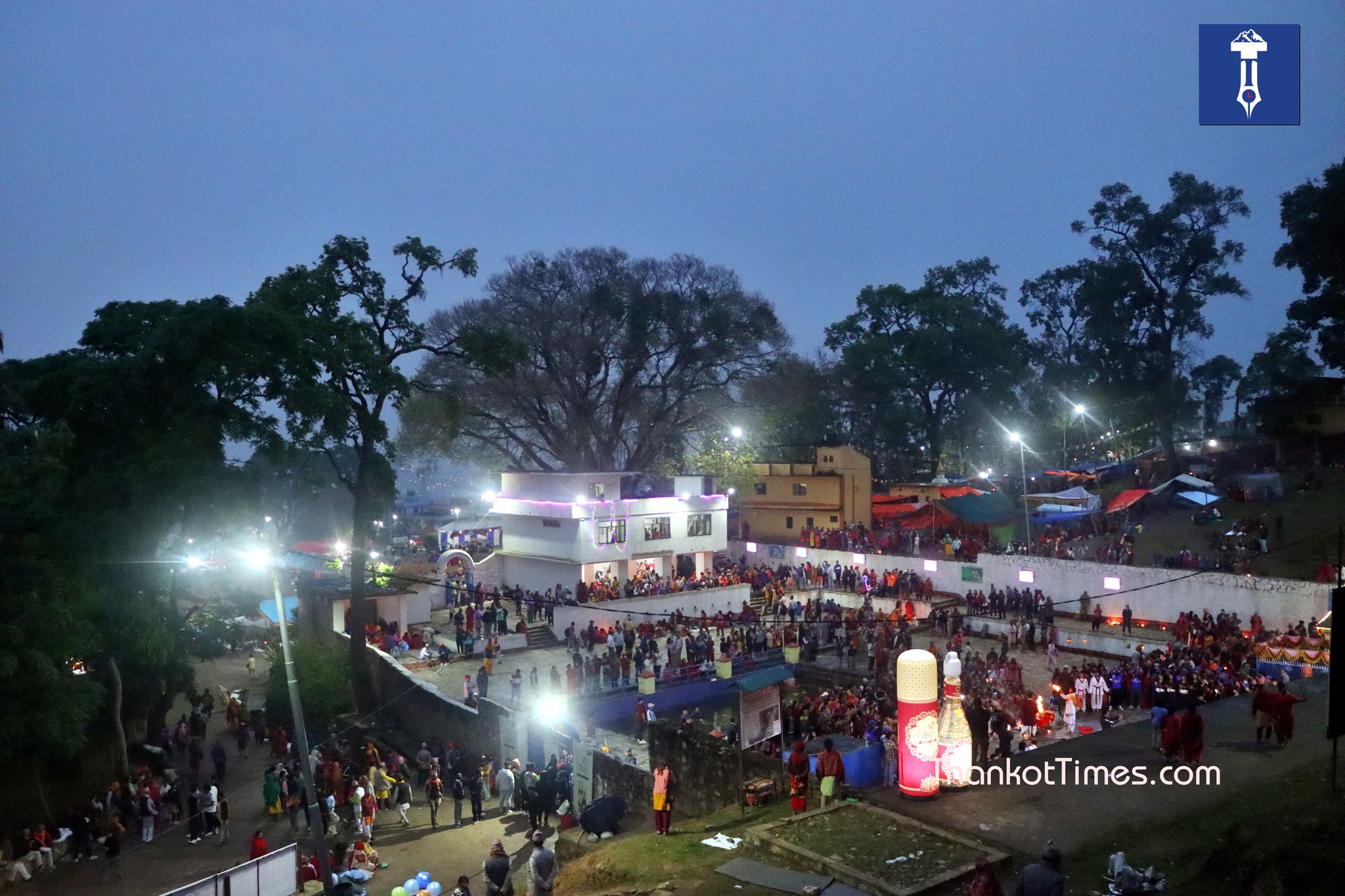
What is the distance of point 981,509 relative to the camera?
34.8 m

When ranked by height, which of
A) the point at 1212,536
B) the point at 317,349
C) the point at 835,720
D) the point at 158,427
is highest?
the point at 317,349

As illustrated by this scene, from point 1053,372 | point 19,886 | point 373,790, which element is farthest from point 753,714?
point 1053,372

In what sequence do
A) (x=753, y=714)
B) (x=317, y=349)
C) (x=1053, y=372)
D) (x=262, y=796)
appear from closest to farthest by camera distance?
(x=753, y=714), (x=262, y=796), (x=317, y=349), (x=1053, y=372)

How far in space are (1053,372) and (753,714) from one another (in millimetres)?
41726

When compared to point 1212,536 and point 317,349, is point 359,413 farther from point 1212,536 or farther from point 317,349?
point 1212,536

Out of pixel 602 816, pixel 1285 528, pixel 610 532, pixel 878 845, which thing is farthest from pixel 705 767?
pixel 1285 528

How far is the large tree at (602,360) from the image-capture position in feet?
126

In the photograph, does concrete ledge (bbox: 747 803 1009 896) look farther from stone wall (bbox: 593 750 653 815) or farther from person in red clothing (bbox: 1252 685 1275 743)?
person in red clothing (bbox: 1252 685 1275 743)

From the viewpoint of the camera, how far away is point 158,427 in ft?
66.6

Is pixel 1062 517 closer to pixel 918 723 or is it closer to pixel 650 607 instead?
pixel 650 607

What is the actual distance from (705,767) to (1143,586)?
1722 centimetres

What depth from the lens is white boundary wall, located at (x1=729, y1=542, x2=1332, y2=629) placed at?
74.9 feet

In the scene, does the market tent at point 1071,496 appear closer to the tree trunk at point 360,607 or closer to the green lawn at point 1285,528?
the green lawn at point 1285,528

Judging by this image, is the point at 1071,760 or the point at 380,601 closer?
the point at 1071,760
